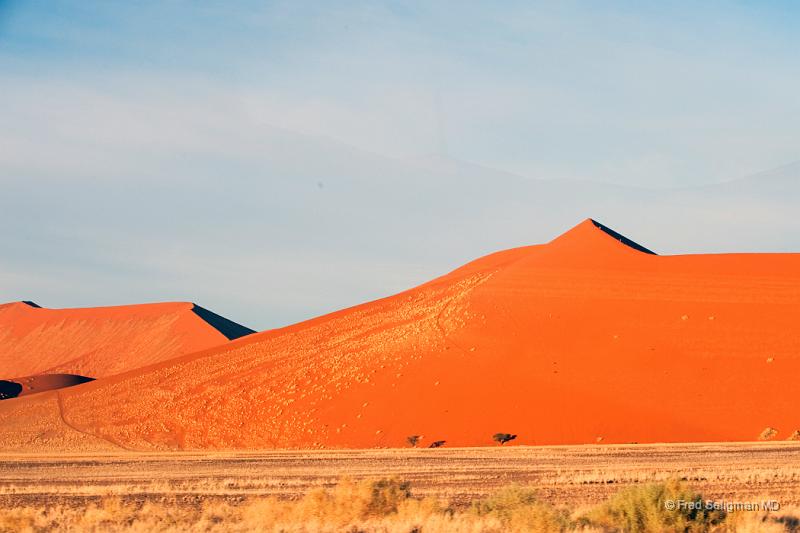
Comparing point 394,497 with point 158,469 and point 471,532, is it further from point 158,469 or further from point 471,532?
point 158,469

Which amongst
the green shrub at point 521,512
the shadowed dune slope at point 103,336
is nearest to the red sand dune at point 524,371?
the green shrub at point 521,512

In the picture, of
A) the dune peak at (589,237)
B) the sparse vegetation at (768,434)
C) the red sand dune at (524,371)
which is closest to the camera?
the sparse vegetation at (768,434)

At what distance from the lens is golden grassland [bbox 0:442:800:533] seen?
1568cm

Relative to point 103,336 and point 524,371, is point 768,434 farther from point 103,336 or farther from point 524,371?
point 103,336

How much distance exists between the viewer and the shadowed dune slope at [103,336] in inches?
4471

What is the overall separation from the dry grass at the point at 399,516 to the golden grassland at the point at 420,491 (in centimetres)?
3

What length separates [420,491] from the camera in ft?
73.0

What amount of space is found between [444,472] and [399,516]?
1133cm

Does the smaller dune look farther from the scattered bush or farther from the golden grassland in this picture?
the scattered bush

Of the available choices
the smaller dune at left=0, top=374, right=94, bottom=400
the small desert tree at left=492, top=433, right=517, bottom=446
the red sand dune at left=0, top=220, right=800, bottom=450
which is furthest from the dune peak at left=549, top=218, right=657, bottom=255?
the smaller dune at left=0, top=374, right=94, bottom=400

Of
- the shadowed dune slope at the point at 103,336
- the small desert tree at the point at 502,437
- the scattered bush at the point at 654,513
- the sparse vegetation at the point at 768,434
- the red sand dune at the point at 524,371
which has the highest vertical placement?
the shadowed dune slope at the point at 103,336

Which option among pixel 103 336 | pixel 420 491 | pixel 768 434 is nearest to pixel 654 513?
pixel 420 491

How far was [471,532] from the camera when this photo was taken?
14555 mm

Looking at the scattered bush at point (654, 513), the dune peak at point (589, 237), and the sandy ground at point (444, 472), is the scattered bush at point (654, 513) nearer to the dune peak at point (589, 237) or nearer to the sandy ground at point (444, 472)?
the sandy ground at point (444, 472)
